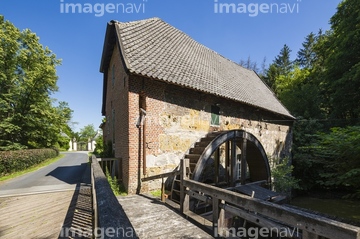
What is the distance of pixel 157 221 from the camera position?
4.02 m

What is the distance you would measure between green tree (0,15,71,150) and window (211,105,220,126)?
52.4ft

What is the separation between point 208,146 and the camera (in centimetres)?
621

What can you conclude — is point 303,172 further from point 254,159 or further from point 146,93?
point 146,93

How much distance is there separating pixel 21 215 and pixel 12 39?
1831 centimetres

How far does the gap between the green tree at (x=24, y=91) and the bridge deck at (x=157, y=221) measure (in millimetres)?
15482

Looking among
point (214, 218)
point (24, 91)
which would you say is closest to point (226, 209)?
point (214, 218)

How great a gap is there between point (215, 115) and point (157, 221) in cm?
536

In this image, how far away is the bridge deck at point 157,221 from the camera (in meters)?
3.45

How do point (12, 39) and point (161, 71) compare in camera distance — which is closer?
point (161, 71)

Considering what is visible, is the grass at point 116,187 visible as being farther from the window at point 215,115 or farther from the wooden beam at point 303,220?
the window at point 215,115

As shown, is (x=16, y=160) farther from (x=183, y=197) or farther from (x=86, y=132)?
(x=86, y=132)

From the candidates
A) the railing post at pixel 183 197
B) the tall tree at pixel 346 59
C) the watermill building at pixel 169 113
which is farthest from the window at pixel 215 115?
the tall tree at pixel 346 59

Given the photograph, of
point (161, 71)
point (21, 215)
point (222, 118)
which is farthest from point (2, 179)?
point (222, 118)

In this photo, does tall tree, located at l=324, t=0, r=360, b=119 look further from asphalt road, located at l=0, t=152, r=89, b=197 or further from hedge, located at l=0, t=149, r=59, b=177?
hedge, located at l=0, t=149, r=59, b=177
